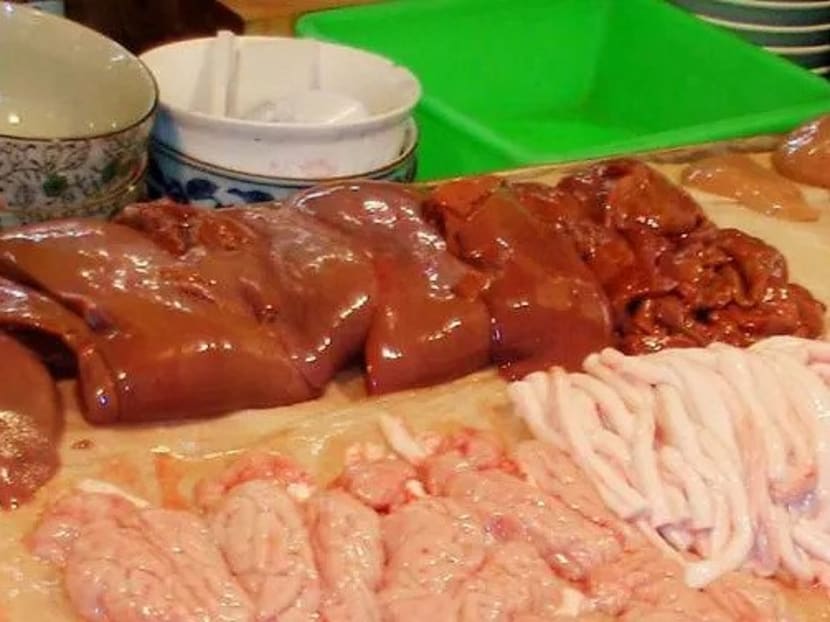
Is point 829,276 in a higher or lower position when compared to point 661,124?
higher

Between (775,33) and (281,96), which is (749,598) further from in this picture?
(775,33)

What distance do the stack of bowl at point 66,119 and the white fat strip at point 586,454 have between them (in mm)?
640

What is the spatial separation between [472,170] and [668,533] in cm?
94

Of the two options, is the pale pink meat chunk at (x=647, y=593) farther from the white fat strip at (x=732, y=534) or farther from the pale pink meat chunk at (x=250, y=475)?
the pale pink meat chunk at (x=250, y=475)

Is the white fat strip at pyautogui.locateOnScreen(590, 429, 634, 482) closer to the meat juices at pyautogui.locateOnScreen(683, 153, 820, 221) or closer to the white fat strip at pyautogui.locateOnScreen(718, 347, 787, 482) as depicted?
the white fat strip at pyautogui.locateOnScreen(718, 347, 787, 482)

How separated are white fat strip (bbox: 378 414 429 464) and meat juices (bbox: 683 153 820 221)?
0.83 metres

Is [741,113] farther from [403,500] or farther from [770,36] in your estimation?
[403,500]

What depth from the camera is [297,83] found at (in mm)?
2289

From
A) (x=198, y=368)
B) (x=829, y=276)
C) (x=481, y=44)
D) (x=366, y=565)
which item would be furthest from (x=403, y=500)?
(x=481, y=44)

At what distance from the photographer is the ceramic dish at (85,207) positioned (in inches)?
71.9

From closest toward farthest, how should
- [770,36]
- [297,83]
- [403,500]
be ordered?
[403,500], [297,83], [770,36]

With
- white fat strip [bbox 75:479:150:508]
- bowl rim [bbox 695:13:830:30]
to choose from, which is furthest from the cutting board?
bowl rim [bbox 695:13:830:30]

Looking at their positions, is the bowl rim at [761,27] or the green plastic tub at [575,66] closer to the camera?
the green plastic tub at [575,66]

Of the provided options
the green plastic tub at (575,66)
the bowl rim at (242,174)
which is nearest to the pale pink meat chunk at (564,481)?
the bowl rim at (242,174)
